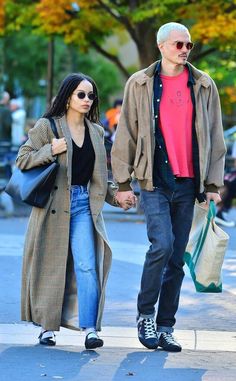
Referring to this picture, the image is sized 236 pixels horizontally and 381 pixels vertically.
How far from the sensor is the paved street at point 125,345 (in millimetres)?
6414

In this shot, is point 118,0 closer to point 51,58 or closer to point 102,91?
point 51,58

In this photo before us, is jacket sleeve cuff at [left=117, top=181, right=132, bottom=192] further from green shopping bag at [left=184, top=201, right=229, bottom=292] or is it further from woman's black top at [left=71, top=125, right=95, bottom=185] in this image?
green shopping bag at [left=184, top=201, right=229, bottom=292]

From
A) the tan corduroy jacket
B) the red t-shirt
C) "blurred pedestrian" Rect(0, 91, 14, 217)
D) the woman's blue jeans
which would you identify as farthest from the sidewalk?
"blurred pedestrian" Rect(0, 91, 14, 217)

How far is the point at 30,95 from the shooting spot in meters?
46.1

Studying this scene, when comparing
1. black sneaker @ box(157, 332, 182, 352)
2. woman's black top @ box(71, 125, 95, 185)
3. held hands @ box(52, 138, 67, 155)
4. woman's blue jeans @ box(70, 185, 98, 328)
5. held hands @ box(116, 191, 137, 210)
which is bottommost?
black sneaker @ box(157, 332, 182, 352)

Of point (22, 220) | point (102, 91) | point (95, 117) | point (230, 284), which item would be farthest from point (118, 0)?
point (102, 91)

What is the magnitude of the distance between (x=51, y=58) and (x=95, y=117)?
18510mm

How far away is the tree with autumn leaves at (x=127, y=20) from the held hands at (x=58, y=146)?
37.5ft

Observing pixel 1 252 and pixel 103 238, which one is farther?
pixel 1 252

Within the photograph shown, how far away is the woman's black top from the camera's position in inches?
281

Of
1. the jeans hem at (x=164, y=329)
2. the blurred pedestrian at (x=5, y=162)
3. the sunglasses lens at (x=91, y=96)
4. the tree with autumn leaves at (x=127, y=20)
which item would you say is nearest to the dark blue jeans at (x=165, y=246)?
the jeans hem at (x=164, y=329)

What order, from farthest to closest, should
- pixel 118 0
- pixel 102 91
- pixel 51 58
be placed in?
pixel 102 91, pixel 51 58, pixel 118 0

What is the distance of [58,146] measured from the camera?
7027 millimetres

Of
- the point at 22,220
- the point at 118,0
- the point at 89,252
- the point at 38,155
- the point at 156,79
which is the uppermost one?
the point at 118,0
